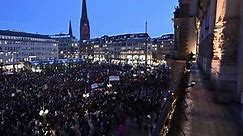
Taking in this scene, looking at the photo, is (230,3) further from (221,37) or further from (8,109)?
(8,109)

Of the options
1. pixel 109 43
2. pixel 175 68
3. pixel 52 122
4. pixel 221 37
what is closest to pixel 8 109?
pixel 52 122

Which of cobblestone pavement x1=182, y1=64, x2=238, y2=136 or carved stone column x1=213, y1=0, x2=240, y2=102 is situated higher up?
carved stone column x1=213, y1=0, x2=240, y2=102

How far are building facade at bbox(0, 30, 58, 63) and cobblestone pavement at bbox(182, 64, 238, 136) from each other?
123 metres

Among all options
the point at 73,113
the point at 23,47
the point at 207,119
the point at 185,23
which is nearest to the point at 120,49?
the point at 23,47

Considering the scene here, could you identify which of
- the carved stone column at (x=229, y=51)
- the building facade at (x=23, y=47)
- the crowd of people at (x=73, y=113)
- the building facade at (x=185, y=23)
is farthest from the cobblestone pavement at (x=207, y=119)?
the building facade at (x=23, y=47)

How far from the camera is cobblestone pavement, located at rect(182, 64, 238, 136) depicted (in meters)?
7.14

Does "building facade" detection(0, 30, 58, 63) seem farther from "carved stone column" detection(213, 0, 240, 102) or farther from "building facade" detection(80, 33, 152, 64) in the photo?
"carved stone column" detection(213, 0, 240, 102)

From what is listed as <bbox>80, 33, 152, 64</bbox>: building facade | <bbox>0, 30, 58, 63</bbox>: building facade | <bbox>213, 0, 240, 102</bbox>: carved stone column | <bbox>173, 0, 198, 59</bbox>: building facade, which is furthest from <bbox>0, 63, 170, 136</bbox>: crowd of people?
<bbox>80, 33, 152, 64</bbox>: building facade

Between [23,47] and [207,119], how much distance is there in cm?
15728

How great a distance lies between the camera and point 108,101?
28.7 metres

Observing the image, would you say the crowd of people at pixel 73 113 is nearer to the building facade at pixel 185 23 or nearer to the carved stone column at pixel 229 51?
the building facade at pixel 185 23

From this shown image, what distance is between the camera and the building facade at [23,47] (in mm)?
142000

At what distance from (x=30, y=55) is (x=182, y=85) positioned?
534 ft

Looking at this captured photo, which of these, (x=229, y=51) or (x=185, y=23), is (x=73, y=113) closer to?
(x=229, y=51)
